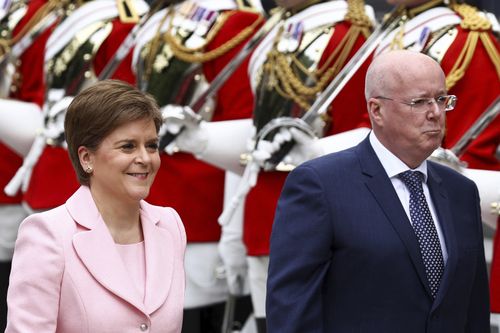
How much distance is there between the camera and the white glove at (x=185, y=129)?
5.58 m

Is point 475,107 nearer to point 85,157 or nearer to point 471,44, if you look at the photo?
point 471,44

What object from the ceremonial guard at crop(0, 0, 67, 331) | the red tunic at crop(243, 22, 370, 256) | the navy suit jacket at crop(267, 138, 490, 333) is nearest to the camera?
the navy suit jacket at crop(267, 138, 490, 333)

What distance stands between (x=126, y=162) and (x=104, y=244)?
18 centimetres

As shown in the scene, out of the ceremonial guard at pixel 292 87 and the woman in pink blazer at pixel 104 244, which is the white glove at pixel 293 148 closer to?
the ceremonial guard at pixel 292 87

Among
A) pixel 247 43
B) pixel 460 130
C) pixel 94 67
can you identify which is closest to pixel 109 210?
pixel 460 130

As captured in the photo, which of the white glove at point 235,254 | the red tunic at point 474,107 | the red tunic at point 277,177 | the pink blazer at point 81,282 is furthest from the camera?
the white glove at point 235,254

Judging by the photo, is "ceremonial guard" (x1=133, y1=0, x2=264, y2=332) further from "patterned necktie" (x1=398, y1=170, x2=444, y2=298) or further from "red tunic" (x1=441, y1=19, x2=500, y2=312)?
"patterned necktie" (x1=398, y1=170, x2=444, y2=298)

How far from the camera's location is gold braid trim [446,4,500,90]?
4773 millimetres

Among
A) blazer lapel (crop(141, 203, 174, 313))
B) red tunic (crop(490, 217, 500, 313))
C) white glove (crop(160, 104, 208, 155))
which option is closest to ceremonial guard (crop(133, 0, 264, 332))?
white glove (crop(160, 104, 208, 155))

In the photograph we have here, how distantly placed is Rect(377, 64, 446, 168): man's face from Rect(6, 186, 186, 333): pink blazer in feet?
2.10

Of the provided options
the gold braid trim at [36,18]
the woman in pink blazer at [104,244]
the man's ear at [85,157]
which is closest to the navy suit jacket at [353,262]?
the woman in pink blazer at [104,244]

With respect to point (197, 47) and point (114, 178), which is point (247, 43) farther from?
point (114, 178)

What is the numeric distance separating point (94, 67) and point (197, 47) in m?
0.77

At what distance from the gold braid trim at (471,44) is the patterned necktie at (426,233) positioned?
1252 millimetres
